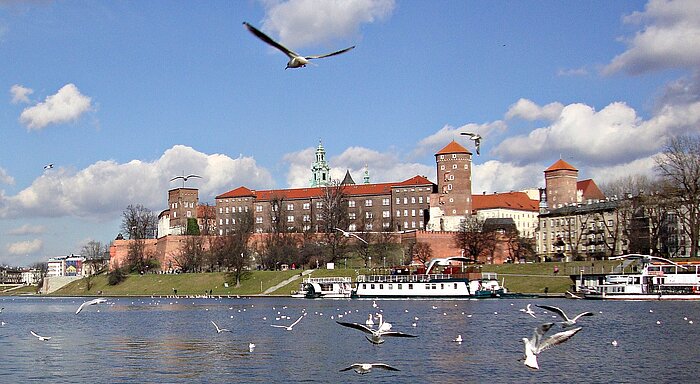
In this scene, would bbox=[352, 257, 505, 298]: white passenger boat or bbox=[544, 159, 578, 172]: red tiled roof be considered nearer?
bbox=[352, 257, 505, 298]: white passenger boat

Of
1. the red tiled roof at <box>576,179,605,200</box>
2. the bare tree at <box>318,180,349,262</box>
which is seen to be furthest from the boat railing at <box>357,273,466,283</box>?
the red tiled roof at <box>576,179,605,200</box>

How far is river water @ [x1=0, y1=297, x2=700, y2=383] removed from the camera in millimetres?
31922

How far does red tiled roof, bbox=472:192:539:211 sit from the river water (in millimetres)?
103858

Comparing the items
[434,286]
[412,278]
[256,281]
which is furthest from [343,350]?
[256,281]

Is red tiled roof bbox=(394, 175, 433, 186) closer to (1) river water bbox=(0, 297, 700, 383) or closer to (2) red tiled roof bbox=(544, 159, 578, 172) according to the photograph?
(2) red tiled roof bbox=(544, 159, 578, 172)

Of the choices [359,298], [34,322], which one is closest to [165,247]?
[359,298]

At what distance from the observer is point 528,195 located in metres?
186

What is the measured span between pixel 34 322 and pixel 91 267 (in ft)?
309

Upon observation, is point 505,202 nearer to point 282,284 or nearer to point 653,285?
point 282,284

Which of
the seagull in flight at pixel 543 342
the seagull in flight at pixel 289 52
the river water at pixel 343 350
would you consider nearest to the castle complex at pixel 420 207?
the river water at pixel 343 350

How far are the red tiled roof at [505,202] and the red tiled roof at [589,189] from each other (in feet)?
31.2

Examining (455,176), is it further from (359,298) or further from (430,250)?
(359,298)

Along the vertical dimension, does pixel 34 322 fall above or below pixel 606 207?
below

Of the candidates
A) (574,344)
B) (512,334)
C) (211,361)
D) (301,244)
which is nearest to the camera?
(211,361)
